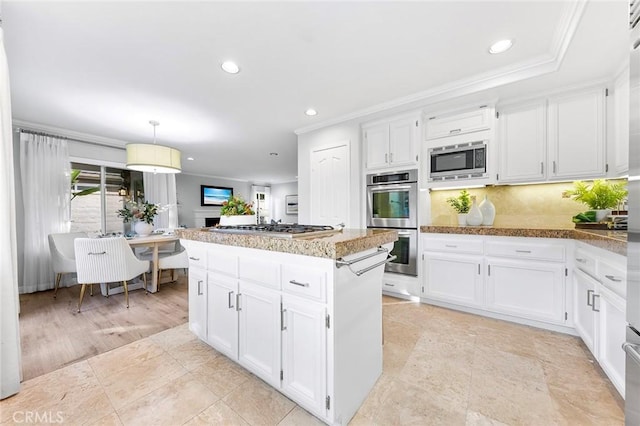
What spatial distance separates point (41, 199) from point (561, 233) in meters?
6.31

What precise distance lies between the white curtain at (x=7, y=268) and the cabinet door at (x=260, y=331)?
135cm

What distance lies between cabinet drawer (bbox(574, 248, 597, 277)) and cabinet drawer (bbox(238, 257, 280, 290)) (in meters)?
2.15

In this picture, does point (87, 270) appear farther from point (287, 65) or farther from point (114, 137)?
point (287, 65)

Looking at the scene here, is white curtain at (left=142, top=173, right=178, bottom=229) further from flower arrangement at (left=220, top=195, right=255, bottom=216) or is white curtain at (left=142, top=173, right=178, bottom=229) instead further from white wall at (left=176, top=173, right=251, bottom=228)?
flower arrangement at (left=220, top=195, right=255, bottom=216)

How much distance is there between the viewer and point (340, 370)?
3.96 ft

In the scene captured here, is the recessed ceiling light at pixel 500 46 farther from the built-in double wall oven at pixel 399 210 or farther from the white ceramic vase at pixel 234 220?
the white ceramic vase at pixel 234 220

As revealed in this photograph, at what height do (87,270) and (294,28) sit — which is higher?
(294,28)

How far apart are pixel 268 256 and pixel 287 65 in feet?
5.60

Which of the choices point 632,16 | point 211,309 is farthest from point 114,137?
point 632,16

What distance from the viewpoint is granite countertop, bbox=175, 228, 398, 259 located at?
3.67ft

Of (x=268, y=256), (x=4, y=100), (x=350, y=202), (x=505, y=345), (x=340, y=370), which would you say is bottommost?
(x=505, y=345)

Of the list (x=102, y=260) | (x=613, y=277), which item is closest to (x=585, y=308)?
(x=613, y=277)

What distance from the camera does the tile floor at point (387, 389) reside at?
1307 millimetres

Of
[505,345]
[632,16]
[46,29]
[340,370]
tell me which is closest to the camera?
[632,16]
